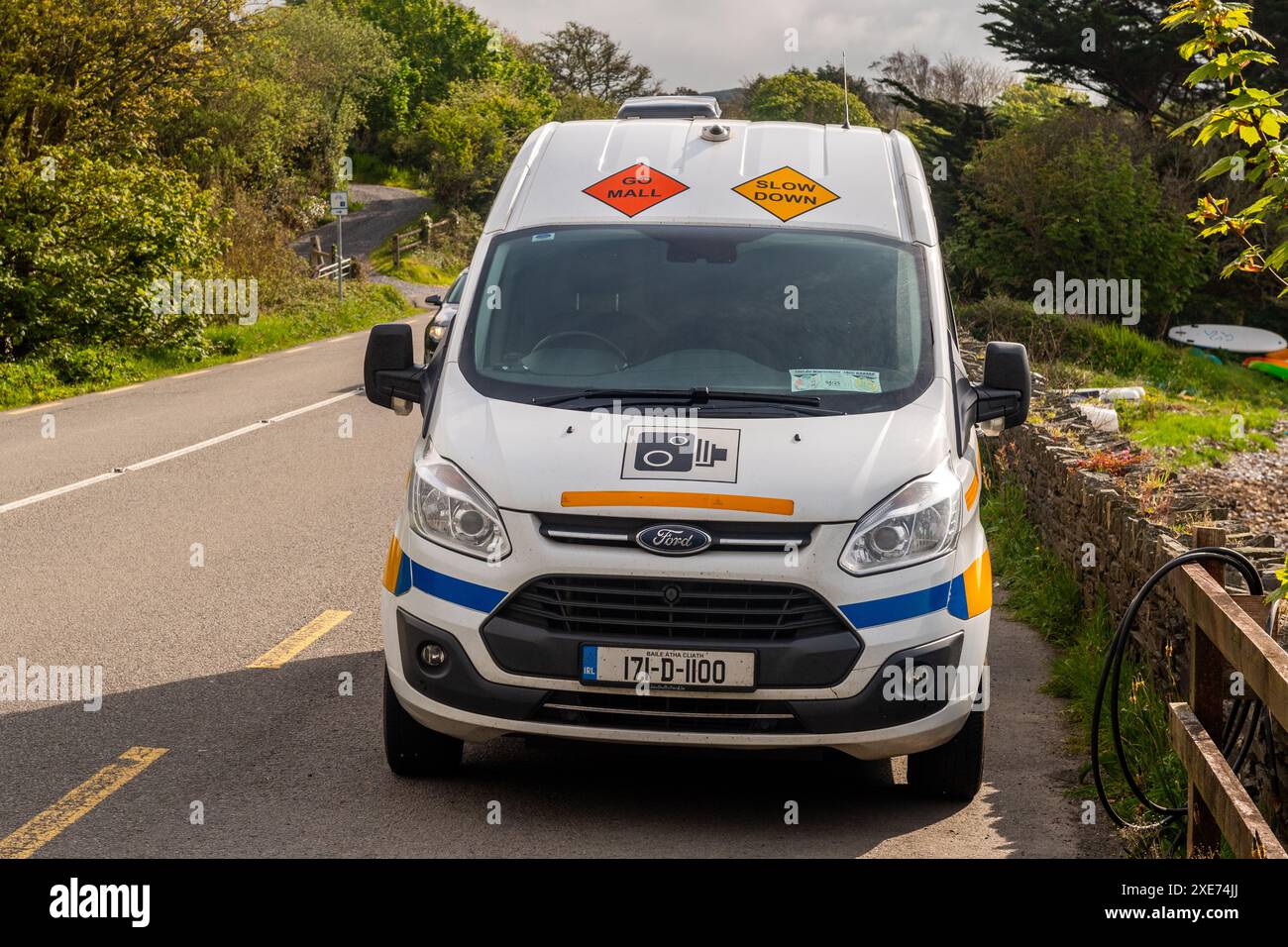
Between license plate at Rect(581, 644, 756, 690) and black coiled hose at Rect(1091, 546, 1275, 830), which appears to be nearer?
black coiled hose at Rect(1091, 546, 1275, 830)

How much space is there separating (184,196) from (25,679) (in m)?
19.8

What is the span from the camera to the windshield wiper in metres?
5.70

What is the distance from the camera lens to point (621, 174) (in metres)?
6.94

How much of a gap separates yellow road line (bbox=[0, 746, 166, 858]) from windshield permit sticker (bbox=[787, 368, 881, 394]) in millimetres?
3002

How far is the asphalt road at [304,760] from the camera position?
529cm

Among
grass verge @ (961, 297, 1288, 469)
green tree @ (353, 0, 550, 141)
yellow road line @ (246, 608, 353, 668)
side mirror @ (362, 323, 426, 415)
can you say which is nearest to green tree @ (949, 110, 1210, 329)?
grass verge @ (961, 297, 1288, 469)

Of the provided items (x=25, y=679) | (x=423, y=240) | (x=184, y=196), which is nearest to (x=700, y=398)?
(x=25, y=679)

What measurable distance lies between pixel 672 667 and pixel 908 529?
3.14 ft

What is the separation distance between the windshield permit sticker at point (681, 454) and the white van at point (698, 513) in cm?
1

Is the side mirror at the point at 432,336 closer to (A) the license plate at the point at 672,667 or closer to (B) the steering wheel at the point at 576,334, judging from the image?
(B) the steering wheel at the point at 576,334

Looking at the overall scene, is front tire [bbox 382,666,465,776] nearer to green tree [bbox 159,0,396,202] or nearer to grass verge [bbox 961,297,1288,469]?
grass verge [bbox 961,297,1288,469]

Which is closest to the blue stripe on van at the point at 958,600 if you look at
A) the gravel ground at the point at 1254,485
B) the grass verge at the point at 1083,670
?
the grass verge at the point at 1083,670

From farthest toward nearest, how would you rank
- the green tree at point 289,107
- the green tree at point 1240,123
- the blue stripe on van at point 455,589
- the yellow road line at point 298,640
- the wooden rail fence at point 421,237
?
the wooden rail fence at point 421,237 → the green tree at point 289,107 → the yellow road line at point 298,640 → the blue stripe on van at point 455,589 → the green tree at point 1240,123

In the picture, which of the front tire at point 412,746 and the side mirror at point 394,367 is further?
the side mirror at point 394,367
